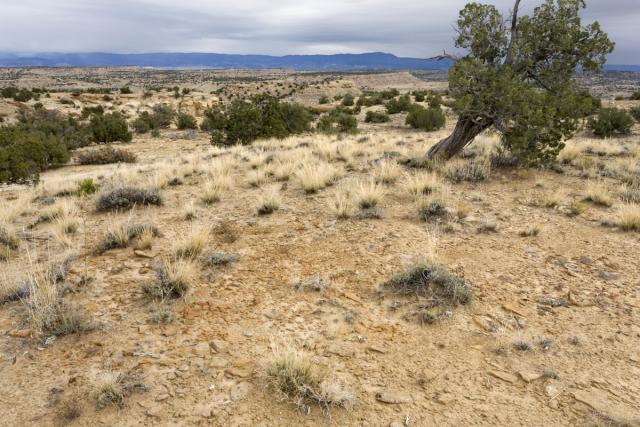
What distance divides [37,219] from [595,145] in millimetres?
13584

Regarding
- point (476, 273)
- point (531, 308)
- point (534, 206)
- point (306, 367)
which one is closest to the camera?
point (306, 367)

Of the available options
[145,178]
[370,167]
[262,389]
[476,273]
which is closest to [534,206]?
[476,273]

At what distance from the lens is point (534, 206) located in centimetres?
668

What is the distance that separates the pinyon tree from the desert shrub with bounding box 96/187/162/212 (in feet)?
19.5

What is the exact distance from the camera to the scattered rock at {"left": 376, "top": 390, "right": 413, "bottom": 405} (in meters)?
2.87

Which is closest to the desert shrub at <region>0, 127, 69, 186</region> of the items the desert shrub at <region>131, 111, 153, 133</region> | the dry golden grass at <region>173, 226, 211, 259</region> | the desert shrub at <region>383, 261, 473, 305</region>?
the desert shrub at <region>131, 111, 153, 133</region>

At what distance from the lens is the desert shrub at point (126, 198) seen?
22.6ft

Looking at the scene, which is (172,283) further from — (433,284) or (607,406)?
(607,406)

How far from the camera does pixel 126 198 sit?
23.0ft

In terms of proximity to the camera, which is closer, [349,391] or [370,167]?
[349,391]

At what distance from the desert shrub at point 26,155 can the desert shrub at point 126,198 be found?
262 inches

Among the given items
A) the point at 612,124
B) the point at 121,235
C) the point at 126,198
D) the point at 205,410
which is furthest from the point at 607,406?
the point at 612,124

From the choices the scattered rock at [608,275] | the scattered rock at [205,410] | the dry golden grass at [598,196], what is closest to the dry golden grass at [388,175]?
the dry golden grass at [598,196]

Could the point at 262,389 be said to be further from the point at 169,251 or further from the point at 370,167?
the point at 370,167
